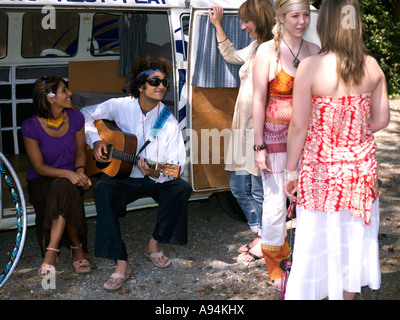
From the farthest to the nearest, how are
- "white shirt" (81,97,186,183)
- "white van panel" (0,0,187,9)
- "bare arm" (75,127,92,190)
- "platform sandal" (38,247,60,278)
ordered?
"bare arm" (75,127,92,190)
"white shirt" (81,97,186,183)
"platform sandal" (38,247,60,278)
"white van panel" (0,0,187,9)

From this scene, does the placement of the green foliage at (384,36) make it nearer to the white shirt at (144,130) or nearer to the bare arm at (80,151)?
the white shirt at (144,130)

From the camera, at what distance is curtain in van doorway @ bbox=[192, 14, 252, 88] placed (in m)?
5.00

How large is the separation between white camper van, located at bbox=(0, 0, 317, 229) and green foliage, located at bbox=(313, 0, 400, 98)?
724cm

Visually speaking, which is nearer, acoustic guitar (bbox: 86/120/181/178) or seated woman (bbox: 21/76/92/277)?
seated woman (bbox: 21/76/92/277)

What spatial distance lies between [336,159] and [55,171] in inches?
92.1

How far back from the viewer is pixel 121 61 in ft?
23.9

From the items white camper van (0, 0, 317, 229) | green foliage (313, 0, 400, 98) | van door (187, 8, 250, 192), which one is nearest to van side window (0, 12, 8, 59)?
white camper van (0, 0, 317, 229)

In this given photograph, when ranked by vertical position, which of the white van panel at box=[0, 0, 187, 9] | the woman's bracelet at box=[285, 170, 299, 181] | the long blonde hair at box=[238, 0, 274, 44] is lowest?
the woman's bracelet at box=[285, 170, 299, 181]

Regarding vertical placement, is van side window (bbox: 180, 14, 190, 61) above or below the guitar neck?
above

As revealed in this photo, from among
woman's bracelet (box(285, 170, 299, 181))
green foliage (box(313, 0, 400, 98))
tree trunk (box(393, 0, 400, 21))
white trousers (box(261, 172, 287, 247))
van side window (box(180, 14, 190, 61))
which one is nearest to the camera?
woman's bracelet (box(285, 170, 299, 181))

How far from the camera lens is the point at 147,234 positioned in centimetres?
559

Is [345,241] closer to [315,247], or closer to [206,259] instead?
[315,247]

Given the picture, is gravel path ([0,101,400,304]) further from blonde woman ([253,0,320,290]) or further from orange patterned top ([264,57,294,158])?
orange patterned top ([264,57,294,158])

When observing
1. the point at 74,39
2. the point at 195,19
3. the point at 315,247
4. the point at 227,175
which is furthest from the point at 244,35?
the point at 74,39
